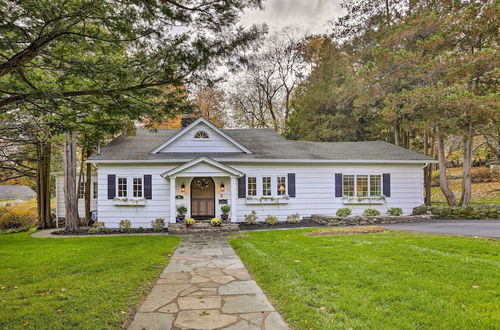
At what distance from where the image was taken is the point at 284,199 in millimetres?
13656

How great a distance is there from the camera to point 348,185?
1420cm

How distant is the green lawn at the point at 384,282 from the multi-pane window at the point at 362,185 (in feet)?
21.5

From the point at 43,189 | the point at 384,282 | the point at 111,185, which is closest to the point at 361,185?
the point at 384,282

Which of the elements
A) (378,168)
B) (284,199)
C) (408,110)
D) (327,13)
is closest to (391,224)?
(378,168)

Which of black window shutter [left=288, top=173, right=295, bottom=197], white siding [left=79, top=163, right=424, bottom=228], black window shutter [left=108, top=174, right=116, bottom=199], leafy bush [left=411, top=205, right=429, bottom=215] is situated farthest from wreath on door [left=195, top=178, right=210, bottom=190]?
leafy bush [left=411, top=205, right=429, bottom=215]

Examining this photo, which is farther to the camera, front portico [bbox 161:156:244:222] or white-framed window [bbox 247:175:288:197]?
white-framed window [bbox 247:175:288:197]

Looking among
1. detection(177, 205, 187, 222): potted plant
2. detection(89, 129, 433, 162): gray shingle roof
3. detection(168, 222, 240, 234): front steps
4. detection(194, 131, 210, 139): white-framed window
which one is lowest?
detection(168, 222, 240, 234): front steps

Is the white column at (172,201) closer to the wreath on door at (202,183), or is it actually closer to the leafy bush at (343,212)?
the wreath on door at (202,183)

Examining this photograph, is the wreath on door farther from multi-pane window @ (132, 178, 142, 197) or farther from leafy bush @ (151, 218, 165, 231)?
multi-pane window @ (132, 178, 142, 197)

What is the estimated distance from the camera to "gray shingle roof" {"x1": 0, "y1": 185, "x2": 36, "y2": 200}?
29172 mm

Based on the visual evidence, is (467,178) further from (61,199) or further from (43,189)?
(43,189)

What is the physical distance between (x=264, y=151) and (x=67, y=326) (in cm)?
1156

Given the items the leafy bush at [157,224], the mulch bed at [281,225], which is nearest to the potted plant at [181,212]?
the leafy bush at [157,224]

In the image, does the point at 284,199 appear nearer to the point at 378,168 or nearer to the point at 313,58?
the point at 378,168
